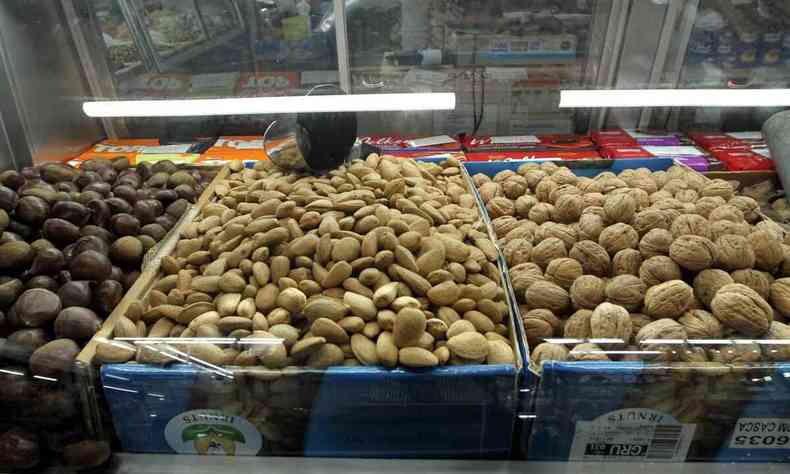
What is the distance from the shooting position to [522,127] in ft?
6.73

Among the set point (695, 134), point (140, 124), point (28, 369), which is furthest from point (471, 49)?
point (28, 369)

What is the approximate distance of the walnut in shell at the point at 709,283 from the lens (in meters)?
1.05

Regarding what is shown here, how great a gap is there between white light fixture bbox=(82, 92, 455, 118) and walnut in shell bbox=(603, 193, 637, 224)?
1.56 feet

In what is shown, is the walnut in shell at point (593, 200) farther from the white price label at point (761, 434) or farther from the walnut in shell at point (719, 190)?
the white price label at point (761, 434)

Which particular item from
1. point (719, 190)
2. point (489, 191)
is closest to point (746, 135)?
point (719, 190)

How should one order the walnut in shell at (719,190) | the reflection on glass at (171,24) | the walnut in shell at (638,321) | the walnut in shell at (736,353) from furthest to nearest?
1. the reflection on glass at (171,24)
2. the walnut in shell at (719,190)
3. the walnut in shell at (638,321)
4. the walnut in shell at (736,353)

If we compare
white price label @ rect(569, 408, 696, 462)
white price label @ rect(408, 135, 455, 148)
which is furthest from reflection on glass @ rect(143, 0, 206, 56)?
white price label @ rect(569, 408, 696, 462)

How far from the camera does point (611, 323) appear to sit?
3.22 feet

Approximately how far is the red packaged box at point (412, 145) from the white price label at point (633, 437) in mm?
1272

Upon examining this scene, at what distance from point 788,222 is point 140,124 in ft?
7.52

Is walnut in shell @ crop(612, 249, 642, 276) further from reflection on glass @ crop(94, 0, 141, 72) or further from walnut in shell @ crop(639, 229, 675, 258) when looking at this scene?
reflection on glass @ crop(94, 0, 141, 72)

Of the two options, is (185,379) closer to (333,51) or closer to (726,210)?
(726,210)

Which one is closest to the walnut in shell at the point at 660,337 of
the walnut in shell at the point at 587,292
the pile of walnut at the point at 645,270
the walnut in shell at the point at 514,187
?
the pile of walnut at the point at 645,270

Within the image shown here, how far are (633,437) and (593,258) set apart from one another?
0.40 metres
